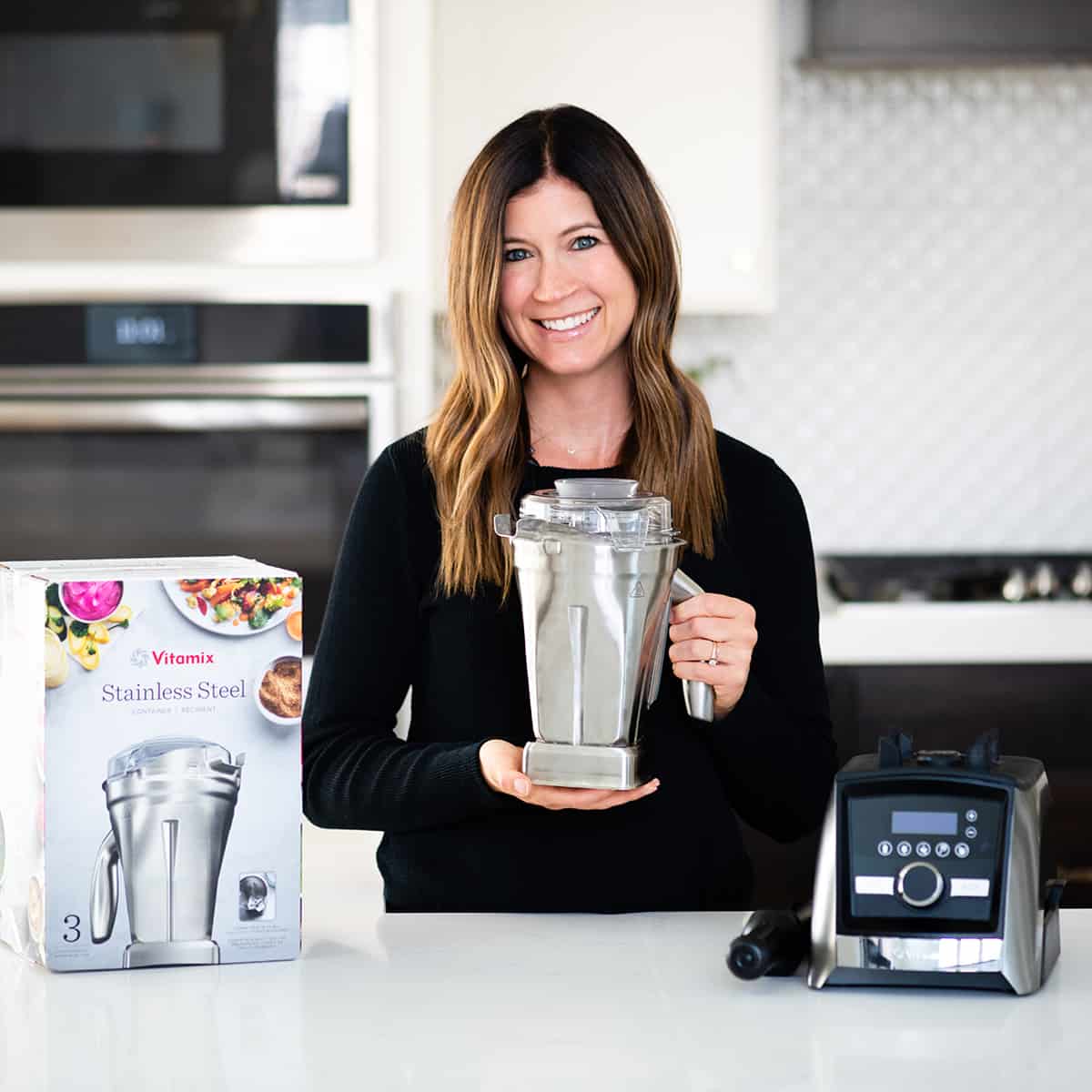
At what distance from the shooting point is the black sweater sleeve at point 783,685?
1.48 metres

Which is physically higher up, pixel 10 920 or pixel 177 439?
pixel 177 439

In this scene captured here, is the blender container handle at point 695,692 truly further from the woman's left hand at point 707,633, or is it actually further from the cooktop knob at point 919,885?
the cooktop knob at point 919,885

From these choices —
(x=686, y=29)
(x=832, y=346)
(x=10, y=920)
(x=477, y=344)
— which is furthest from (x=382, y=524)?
(x=832, y=346)

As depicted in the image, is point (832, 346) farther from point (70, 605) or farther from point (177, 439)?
point (70, 605)

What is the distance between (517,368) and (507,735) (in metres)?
0.35

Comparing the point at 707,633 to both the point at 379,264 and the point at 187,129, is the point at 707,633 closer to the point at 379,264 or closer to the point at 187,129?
the point at 379,264

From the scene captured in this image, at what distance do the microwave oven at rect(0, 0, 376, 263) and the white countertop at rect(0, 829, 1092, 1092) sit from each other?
146 cm

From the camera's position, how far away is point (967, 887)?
115 cm

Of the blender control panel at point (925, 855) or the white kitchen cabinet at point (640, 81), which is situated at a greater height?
the white kitchen cabinet at point (640, 81)

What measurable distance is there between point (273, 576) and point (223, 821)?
0.18 meters

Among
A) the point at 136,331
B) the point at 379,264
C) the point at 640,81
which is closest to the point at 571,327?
the point at 379,264

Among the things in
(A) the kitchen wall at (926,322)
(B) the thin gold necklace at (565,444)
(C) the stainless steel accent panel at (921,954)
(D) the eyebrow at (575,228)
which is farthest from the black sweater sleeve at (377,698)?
(A) the kitchen wall at (926,322)

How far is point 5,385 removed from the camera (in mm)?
2484

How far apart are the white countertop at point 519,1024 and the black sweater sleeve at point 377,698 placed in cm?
15
